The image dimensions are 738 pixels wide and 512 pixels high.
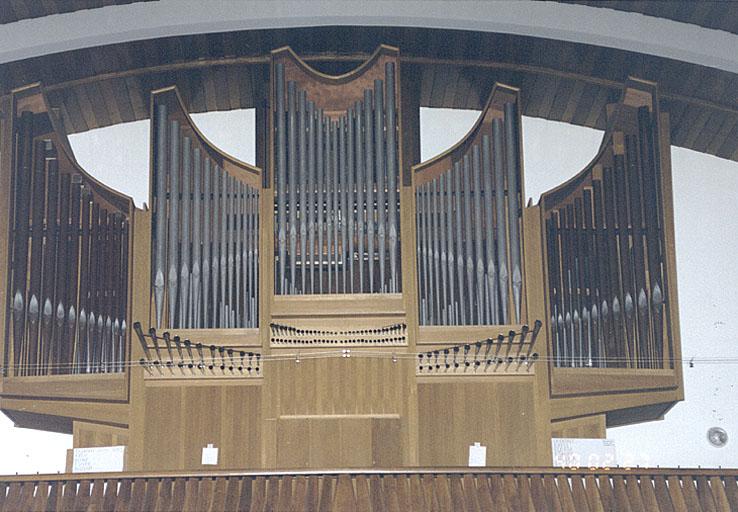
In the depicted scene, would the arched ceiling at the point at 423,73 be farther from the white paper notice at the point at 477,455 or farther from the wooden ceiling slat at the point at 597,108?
the white paper notice at the point at 477,455

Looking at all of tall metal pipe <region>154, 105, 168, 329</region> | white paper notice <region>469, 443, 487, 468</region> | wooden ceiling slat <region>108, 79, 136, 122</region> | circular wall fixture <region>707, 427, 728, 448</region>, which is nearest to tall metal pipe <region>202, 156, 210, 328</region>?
tall metal pipe <region>154, 105, 168, 329</region>

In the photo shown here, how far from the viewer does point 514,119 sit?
9102mm

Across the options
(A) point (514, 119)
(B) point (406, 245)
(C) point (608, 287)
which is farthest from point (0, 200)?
(C) point (608, 287)

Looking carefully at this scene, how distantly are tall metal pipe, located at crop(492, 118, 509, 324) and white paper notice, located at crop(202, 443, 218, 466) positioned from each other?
6.84 ft

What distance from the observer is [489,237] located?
877 cm

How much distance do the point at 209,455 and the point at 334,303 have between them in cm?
129

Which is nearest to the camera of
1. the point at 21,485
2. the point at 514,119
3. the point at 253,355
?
the point at 21,485

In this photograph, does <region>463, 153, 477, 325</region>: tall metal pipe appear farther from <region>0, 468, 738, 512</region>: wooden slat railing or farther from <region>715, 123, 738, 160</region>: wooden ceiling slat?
<region>715, 123, 738, 160</region>: wooden ceiling slat

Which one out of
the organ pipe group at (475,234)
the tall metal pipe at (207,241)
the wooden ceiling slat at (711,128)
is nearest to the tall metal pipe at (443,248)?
the organ pipe group at (475,234)

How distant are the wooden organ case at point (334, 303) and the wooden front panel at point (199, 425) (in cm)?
1

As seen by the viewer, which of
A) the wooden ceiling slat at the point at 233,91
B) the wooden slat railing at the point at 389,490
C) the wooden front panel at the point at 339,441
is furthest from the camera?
the wooden ceiling slat at the point at 233,91

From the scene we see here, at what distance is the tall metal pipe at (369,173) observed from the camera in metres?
8.73

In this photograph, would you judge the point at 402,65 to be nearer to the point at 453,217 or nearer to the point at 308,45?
the point at 308,45

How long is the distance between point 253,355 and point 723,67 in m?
3.96
